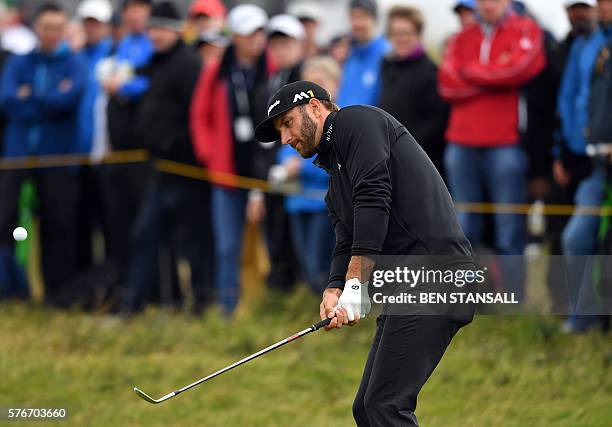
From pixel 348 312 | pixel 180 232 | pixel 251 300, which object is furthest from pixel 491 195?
pixel 348 312

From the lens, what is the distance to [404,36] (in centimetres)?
1139

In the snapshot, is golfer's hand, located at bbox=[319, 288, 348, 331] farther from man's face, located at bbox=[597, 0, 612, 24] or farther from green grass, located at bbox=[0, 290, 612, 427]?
man's face, located at bbox=[597, 0, 612, 24]

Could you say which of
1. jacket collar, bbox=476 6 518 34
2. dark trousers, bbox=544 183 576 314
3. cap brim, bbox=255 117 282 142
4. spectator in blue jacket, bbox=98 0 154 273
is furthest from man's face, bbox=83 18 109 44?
cap brim, bbox=255 117 282 142

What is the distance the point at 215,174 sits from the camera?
12797 mm

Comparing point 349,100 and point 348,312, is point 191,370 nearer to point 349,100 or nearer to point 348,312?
point 349,100

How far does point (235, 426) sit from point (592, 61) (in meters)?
3.97

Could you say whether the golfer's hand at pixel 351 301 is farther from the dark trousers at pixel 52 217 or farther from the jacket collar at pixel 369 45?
the dark trousers at pixel 52 217

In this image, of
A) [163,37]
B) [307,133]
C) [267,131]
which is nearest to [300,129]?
[307,133]

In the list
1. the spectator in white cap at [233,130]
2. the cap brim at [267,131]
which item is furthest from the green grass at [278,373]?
the cap brim at [267,131]

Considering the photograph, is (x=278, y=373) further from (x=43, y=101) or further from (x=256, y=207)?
(x=43, y=101)

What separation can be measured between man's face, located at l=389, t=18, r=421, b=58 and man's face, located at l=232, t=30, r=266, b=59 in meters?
1.70

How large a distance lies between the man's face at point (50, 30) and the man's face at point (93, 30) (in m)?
1.18

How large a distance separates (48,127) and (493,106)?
5.26 metres

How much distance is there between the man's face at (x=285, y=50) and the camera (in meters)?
12.2
